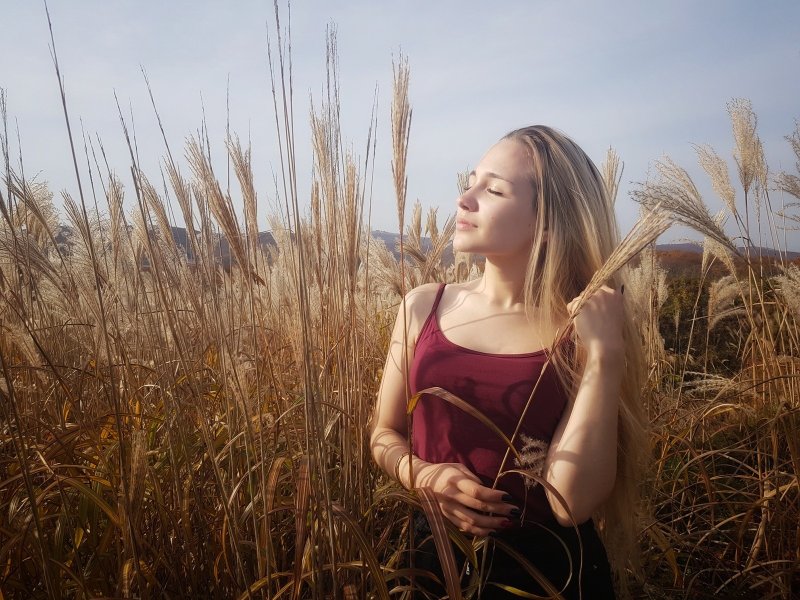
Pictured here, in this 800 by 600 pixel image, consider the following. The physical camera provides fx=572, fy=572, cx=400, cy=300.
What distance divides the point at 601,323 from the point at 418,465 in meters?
0.54

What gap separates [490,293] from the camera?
1.66 metres

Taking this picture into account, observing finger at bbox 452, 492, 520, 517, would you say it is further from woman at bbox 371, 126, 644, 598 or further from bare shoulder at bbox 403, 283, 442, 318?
bare shoulder at bbox 403, 283, 442, 318

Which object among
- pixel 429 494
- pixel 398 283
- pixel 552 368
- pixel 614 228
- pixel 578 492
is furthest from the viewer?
pixel 398 283

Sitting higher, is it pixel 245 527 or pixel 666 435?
pixel 245 527

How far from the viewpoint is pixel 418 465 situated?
4.43 ft

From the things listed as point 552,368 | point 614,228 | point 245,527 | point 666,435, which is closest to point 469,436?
point 552,368

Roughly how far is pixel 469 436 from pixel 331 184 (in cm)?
73

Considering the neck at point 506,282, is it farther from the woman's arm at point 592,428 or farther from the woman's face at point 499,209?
the woman's arm at point 592,428

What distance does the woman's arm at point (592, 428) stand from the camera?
4.18ft

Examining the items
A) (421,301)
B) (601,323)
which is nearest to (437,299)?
(421,301)

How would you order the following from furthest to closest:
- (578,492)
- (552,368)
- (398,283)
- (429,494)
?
(398,283), (552,368), (578,492), (429,494)

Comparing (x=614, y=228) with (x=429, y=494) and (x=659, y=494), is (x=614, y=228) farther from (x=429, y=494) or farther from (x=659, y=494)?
(x=659, y=494)

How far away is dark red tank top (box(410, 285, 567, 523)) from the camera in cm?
142

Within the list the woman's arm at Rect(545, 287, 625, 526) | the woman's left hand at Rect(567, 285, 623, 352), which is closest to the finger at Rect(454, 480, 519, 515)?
the woman's arm at Rect(545, 287, 625, 526)
